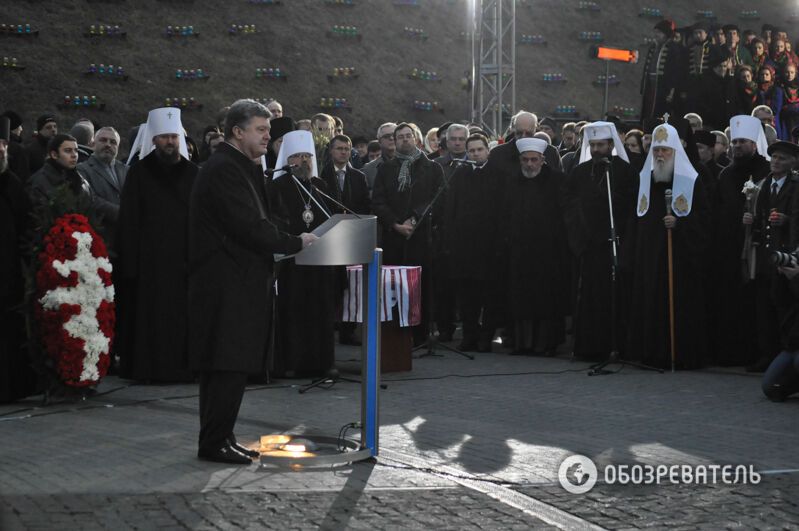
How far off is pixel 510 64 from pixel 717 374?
1239 centimetres

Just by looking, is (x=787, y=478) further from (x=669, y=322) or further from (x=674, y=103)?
(x=674, y=103)

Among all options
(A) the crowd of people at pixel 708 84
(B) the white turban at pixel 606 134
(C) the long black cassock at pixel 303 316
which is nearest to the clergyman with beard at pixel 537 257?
(B) the white turban at pixel 606 134

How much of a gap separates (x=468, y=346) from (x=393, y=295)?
2.54 m

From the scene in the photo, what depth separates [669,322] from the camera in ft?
41.5

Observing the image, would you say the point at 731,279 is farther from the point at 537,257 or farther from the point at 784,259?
the point at 784,259

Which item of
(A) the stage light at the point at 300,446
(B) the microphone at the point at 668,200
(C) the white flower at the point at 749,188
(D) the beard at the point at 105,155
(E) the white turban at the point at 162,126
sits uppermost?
(E) the white turban at the point at 162,126

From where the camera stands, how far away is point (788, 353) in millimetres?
10438

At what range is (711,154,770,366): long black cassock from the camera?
1307 cm

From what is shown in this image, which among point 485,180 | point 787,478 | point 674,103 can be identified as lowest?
point 787,478

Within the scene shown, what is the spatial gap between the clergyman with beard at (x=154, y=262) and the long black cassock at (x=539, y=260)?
3941mm

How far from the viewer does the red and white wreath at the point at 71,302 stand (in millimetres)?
10070

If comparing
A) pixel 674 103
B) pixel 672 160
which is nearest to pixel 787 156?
pixel 672 160

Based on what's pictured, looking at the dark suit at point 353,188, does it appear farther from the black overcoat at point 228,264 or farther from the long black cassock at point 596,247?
the black overcoat at point 228,264

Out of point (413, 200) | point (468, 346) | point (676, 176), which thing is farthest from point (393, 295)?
point (676, 176)
